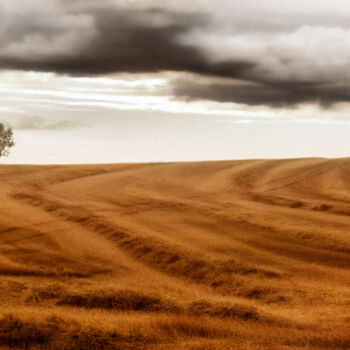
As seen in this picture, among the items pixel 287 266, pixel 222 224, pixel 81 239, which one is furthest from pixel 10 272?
pixel 222 224

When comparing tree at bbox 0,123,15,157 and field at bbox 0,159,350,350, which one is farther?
tree at bbox 0,123,15,157

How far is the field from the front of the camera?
18.2 feet

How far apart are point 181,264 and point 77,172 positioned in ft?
72.8

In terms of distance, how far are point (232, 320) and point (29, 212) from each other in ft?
34.0

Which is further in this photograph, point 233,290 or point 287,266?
point 287,266

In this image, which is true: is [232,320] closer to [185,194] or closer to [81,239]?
[81,239]

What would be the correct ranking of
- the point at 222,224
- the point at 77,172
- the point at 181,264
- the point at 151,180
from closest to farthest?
the point at 181,264, the point at 222,224, the point at 151,180, the point at 77,172

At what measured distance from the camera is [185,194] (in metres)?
19.8

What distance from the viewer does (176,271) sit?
8898mm

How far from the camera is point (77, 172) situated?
30.4m

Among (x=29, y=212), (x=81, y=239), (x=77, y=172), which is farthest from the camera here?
(x=77, y=172)

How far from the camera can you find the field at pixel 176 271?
219 inches

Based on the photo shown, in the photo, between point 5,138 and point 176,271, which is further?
point 5,138

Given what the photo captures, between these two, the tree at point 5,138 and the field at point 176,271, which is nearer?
the field at point 176,271
